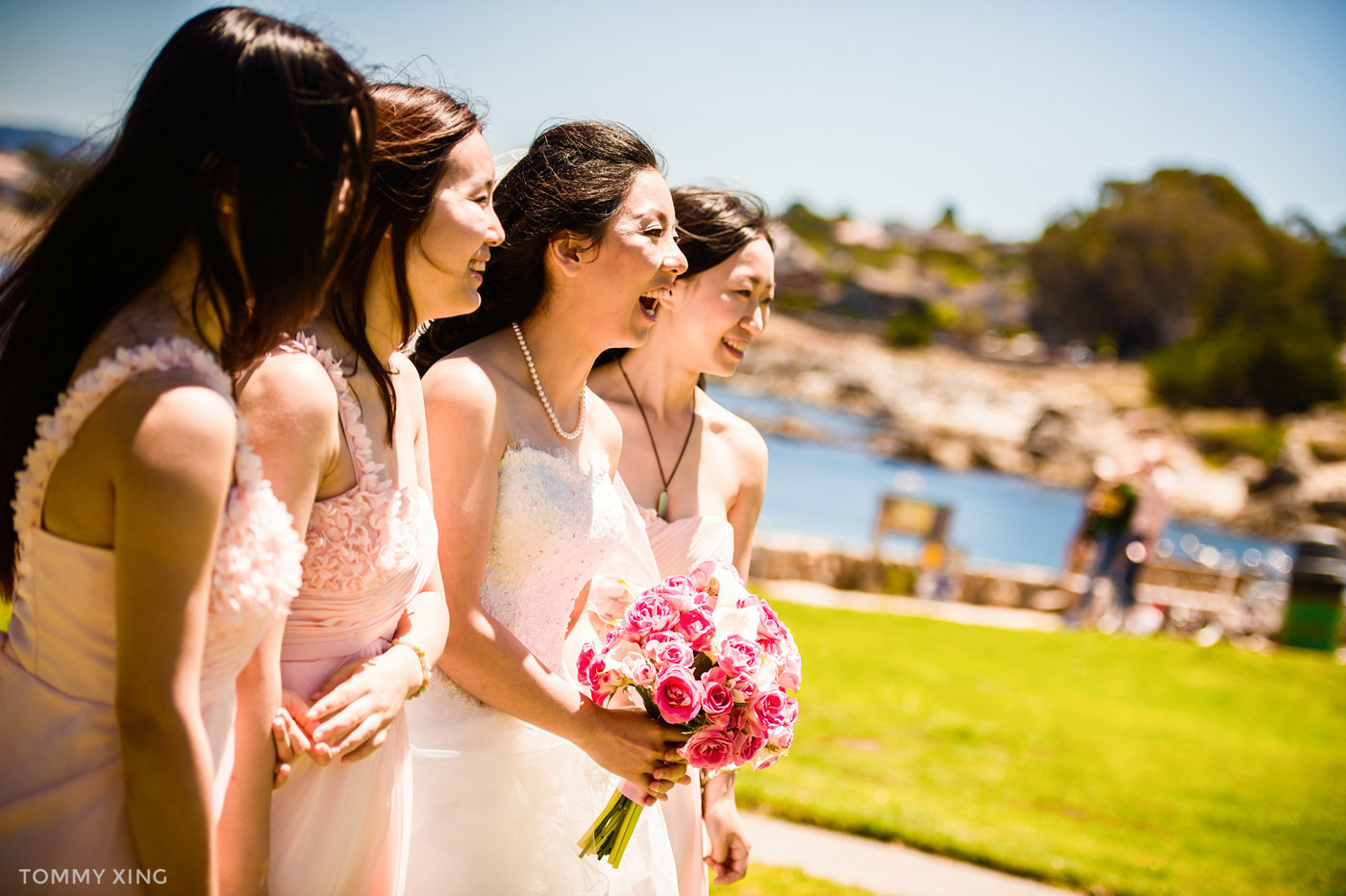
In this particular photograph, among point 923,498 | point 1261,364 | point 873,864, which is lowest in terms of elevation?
point 1261,364

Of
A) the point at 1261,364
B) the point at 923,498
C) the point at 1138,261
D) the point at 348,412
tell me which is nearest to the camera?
the point at 348,412

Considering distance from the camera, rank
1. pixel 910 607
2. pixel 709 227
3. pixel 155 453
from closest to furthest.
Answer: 1. pixel 155 453
2. pixel 709 227
3. pixel 910 607

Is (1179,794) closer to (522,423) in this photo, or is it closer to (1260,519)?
(522,423)

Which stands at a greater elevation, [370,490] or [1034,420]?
[370,490]

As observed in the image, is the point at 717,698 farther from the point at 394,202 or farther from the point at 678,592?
the point at 394,202

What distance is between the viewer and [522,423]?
287cm

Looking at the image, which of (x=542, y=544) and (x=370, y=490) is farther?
(x=542, y=544)

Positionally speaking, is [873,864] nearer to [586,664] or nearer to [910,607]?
[586,664]

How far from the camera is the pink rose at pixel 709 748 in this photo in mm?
2578

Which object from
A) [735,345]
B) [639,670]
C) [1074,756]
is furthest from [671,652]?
[1074,756]

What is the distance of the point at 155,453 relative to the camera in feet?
5.14

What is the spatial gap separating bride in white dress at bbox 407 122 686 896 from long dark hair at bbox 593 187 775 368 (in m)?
0.67

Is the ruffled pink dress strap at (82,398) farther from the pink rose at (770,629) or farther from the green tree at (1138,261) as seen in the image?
the green tree at (1138,261)

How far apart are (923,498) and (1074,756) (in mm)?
15529
